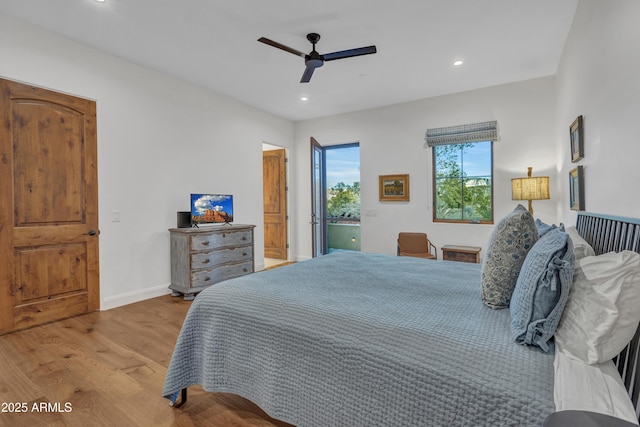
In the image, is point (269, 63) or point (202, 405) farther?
point (269, 63)

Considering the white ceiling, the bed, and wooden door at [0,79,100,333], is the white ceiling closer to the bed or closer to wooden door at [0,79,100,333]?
wooden door at [0,79,100,333]

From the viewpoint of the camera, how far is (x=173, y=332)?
2.95 m

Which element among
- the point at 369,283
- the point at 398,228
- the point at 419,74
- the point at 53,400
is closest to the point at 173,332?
the point at 53,400

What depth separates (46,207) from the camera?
3.17 meters

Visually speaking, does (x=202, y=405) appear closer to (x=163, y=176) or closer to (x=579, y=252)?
(x=579, y=252)

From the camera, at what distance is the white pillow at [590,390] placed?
83cm

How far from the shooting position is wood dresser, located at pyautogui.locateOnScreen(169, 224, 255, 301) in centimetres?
399

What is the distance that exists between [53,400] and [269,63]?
367cm

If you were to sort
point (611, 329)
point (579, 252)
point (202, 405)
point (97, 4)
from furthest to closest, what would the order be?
point (97, 4) < point (202, 405) < point (579, 252) < point (611, 329)

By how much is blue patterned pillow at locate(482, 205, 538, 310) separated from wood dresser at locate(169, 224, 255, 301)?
11.3 feet

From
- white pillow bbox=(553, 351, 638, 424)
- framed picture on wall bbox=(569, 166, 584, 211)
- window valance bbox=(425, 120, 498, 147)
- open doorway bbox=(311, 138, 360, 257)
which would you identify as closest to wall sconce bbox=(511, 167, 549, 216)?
window valance bbox=(425, 120, 498, 147)

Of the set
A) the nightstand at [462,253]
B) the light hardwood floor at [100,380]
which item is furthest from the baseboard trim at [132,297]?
the nightstand at [462,253]

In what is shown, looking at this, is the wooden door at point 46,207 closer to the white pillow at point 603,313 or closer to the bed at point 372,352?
the bed at point 372,352

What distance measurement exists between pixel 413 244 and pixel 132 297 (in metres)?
3.93
